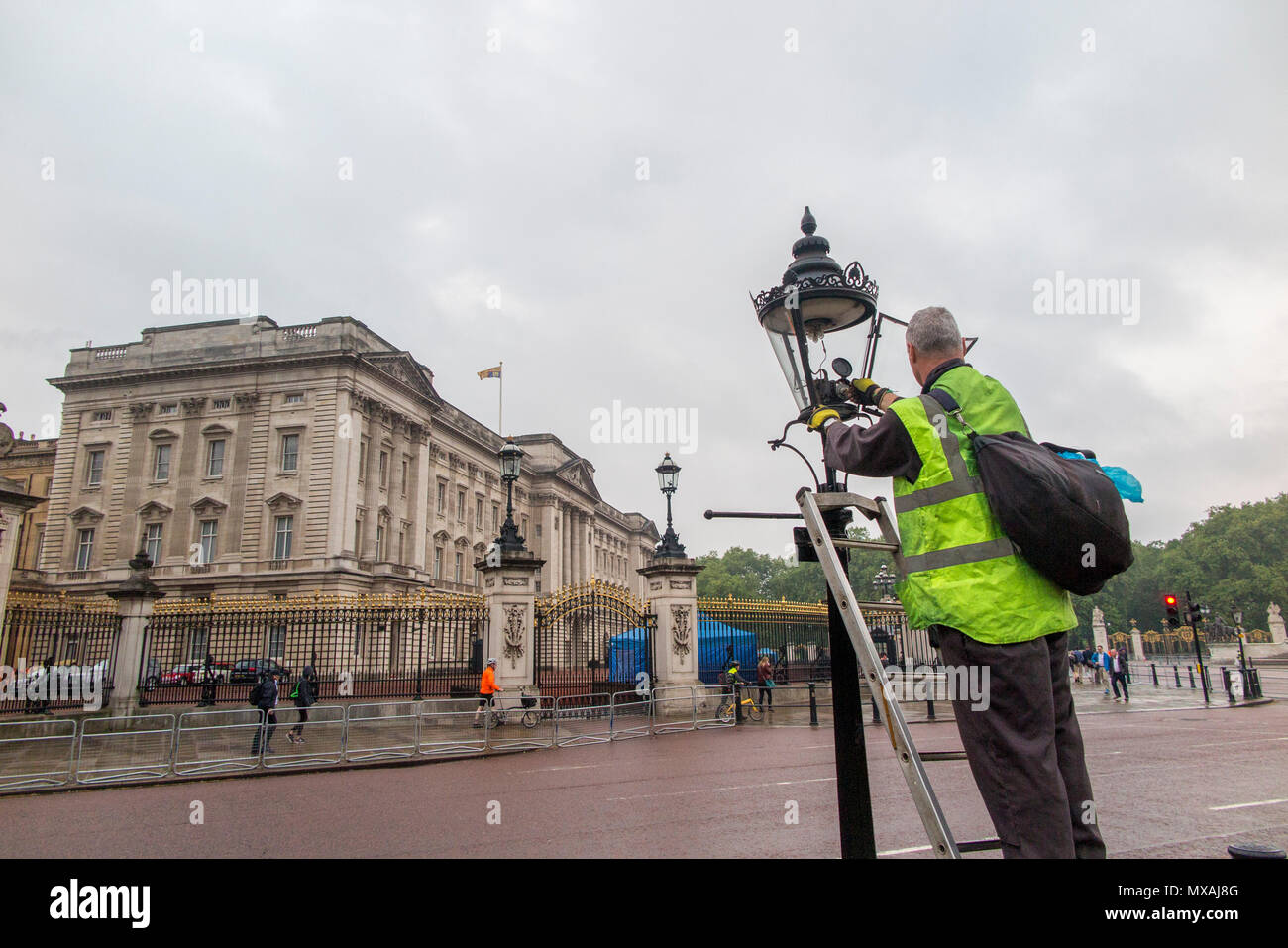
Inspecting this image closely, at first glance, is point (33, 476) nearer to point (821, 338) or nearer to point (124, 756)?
point (124, 756)

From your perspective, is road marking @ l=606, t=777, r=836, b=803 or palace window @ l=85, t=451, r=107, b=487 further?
palace window @ l=85, t=451, r=107, b=487

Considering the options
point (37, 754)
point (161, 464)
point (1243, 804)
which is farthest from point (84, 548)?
point (1243, 804)

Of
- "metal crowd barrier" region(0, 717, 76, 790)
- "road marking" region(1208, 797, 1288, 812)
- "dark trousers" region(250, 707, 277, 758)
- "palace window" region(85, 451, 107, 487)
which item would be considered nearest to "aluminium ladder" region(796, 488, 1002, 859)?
"road marking" region(1208, 797, 1288, 812)

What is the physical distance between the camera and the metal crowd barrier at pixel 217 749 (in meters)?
11.5

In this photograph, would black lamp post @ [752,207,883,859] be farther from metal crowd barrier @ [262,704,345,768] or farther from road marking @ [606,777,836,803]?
metal crowd barrier @ [262,704,345,768]

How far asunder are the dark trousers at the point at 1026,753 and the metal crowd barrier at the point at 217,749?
36.3 ft

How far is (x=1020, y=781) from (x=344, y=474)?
4578 centimetres

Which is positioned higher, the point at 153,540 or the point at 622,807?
the point at 153,540

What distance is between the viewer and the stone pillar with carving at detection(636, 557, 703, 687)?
19188mm

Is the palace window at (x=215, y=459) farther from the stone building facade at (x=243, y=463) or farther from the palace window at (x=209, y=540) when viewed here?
the palace window at (x=209, y=540)

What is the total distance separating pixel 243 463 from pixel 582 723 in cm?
3657

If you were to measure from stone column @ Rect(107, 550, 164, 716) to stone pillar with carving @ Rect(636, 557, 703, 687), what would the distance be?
11.4m

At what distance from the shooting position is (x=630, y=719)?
18031 mm
